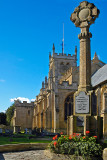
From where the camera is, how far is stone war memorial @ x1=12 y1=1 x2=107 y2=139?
38.7ft

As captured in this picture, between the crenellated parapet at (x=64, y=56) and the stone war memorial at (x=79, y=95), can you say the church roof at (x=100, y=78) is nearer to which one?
the stone war memorial at (x=79, y=95)

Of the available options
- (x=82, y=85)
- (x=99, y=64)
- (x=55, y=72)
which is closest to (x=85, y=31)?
(x=82, y=85)

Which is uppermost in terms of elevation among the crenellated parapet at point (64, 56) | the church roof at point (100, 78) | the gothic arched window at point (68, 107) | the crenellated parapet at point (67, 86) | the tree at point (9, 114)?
the crenellated parapet at point (64, 56)

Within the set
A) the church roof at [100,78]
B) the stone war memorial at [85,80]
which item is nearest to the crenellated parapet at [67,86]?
the church roof at [100,78]

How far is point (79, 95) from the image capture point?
12.0m

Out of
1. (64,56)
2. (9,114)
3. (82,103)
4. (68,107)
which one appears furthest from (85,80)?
(9,114)

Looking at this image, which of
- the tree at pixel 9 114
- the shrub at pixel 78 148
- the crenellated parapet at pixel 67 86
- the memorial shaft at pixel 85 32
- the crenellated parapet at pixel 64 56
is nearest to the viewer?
the shrub at pixel 78 148

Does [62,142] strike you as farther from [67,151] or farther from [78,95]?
[78,95]

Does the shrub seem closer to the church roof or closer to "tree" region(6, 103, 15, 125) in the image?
the church roof

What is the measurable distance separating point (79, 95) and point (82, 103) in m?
0.46

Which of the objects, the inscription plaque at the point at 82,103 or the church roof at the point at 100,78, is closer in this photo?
the inscription plaque at the point at 82,103

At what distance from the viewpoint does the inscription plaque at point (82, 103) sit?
461 inches

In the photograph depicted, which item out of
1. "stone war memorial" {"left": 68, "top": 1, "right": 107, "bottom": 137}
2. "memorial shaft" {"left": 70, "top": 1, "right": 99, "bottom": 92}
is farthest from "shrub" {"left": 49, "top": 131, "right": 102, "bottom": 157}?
"memorial shaft" {"left": 70, "top": 1, "right": 99, "bottom": 92}

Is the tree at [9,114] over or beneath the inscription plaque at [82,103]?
beneath
